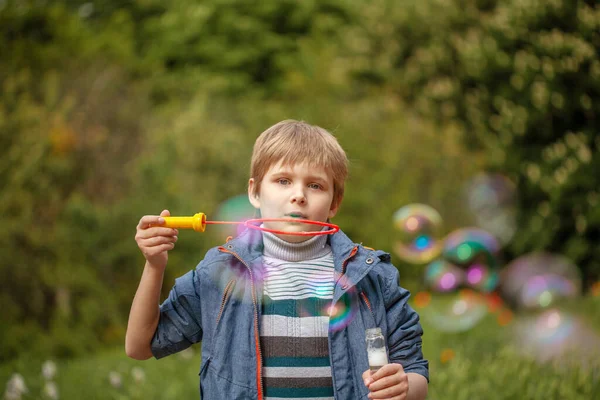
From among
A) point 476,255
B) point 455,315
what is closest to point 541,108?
point 476,255

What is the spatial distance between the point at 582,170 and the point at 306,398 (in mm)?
7135

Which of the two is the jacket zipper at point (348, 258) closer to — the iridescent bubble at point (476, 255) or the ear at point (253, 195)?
the ear at point (253, 195)

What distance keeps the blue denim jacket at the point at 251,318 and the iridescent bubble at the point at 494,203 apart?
775 centimetres

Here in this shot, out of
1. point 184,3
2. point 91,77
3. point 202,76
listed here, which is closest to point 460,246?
point 91,77

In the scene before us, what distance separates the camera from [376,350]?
6.63ft

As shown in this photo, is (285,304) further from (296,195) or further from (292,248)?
(296,195)

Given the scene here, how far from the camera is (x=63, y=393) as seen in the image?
16.4 feet

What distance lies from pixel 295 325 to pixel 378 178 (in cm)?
798

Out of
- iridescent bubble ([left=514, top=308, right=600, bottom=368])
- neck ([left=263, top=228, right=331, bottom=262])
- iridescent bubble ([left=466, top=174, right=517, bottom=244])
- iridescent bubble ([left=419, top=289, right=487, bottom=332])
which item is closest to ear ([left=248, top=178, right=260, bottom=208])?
neck ([left=263, top=228, right=331, bottom=262])

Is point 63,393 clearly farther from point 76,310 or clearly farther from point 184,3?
point 184,3

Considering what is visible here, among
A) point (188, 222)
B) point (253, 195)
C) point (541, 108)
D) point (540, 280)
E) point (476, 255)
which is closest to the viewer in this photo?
point (188, 222)

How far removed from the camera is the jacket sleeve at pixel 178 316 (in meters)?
2.32

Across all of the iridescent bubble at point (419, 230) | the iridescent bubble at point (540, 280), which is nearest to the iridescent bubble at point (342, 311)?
the iridescent bubble at point (419, 230)

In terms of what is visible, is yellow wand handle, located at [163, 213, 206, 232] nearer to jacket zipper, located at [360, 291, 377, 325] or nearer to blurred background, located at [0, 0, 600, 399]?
jacket zipper, located at [360, 291, 377, 325]
